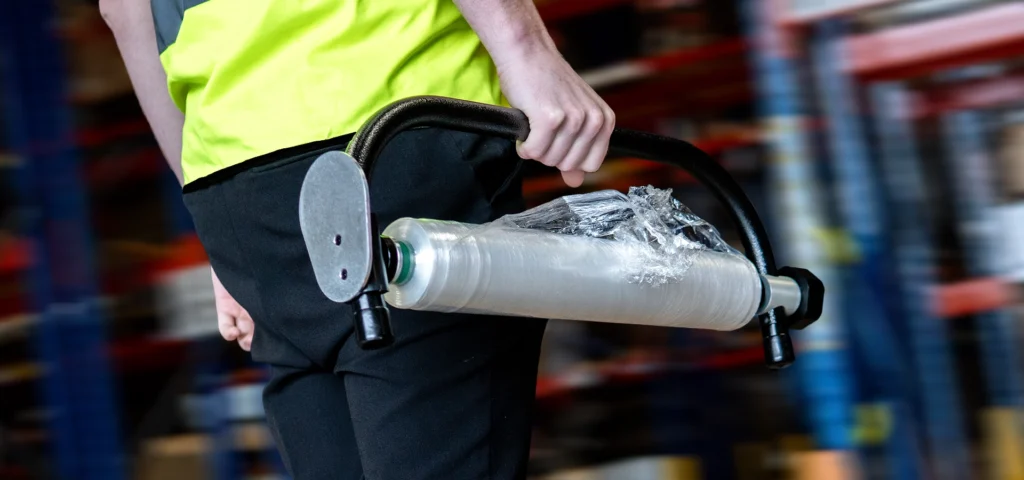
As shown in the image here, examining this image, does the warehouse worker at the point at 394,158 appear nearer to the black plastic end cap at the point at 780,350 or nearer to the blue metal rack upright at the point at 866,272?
the black plastic end cap at the point at 780,350

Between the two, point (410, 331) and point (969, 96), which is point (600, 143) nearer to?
point (410, 331)

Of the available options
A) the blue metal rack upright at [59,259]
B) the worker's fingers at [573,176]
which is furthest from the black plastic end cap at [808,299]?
the blue metal rack upright at [59,259]

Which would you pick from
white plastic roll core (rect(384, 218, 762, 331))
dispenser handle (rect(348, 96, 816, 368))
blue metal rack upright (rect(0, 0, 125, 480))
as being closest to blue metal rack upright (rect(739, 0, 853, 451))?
dispenser handle (rect(348, 96, 816, 368))

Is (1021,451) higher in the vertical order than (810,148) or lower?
lower

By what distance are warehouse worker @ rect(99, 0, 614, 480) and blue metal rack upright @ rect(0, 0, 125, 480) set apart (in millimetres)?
2105

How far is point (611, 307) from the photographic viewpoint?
0.83m

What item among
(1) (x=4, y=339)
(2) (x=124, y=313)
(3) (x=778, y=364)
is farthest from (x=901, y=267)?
(1) (x=4, y=339)

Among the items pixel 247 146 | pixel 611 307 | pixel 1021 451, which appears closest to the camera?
pixel 611 307

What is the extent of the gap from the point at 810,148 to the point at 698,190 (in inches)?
25.9

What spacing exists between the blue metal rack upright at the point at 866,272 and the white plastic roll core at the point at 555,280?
1167 millimetres

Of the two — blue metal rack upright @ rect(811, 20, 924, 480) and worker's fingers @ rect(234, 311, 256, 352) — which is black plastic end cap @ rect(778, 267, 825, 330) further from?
blue metal rack upright @ rect(811, 20, 924, 480)

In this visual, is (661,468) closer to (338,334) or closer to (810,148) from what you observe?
(810,148)

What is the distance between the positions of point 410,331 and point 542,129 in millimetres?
183

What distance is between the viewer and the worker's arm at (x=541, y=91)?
878 millimetres
